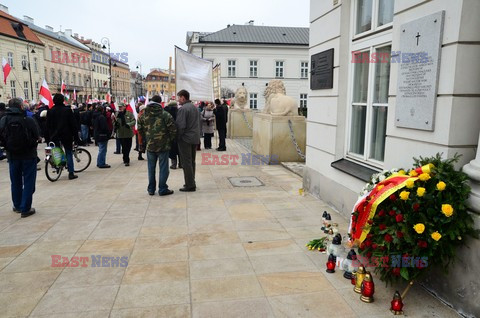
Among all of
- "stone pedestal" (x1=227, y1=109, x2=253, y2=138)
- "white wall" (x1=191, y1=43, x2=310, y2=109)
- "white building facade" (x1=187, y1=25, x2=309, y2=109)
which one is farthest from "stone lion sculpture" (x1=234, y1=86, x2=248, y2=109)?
"white wall" (x1=191, y1=43, x2=310, y2=109)

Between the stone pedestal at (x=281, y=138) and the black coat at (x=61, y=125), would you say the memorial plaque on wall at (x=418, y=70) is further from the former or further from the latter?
the black coat at (x=61, y=125)

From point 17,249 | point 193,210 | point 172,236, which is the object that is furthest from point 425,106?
point 17,249

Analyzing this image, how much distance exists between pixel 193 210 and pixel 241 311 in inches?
124

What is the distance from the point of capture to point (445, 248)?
2996mm

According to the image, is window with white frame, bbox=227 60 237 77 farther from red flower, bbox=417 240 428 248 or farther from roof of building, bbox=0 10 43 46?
red flower, bbox=417 240 428 248

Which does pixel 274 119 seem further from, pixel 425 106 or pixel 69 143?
pixel 425 106

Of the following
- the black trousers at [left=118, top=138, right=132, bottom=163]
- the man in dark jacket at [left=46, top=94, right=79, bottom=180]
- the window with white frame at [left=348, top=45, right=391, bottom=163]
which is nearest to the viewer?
the window with white frame at [left=348, top=45, right=391, bottom=163]

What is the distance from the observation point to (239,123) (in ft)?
63.1

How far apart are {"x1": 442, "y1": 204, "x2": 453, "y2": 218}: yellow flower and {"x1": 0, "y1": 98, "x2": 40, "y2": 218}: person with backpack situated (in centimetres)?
587

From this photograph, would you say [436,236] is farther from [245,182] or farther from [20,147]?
[20,147]

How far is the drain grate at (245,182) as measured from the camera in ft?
26.3

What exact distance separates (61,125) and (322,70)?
6.21m

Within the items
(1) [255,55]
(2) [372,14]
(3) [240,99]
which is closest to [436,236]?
(2) [372,14]

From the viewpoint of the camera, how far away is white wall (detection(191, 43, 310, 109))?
48.3 metres
